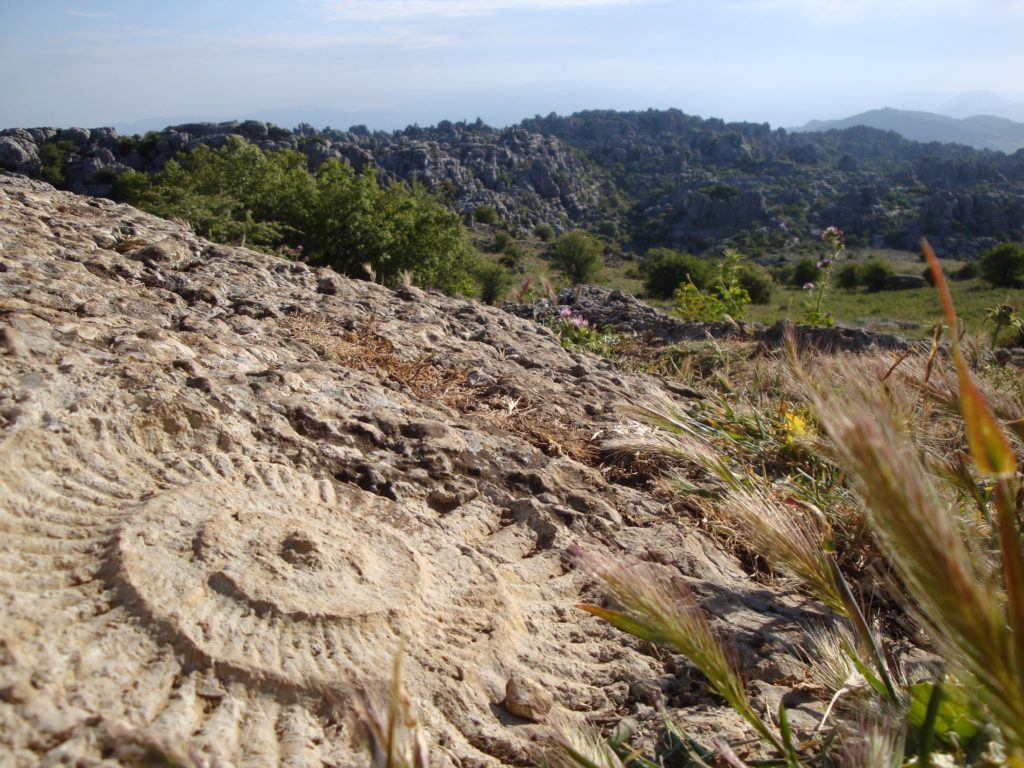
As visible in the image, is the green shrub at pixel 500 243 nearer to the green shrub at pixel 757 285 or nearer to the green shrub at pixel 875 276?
the green shrub at pixel 757 285

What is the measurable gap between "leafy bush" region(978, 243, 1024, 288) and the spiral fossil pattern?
49.3 meters

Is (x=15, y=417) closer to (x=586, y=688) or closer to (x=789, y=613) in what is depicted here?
(x=586, y=688)

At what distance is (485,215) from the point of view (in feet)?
239

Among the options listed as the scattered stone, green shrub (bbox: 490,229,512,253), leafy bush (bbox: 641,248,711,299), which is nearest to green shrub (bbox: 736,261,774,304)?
leafy bush (bbox: 641,248,711,299)

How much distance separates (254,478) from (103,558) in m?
0.58

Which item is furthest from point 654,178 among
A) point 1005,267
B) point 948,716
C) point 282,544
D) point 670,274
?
point 948,716

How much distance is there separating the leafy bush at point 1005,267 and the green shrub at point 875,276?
5.17 m

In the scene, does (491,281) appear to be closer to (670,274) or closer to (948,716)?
(670,274)

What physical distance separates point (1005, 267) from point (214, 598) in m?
50.5

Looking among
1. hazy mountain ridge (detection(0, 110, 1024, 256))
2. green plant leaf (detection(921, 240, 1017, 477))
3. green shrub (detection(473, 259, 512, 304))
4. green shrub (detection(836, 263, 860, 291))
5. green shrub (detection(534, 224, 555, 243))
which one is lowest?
green shrub (detection(836, 263, 860, 291))

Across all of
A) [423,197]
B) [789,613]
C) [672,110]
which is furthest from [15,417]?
[672,110]

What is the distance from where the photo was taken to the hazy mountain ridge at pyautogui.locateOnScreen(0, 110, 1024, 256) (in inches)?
2518

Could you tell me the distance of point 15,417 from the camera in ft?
6.91

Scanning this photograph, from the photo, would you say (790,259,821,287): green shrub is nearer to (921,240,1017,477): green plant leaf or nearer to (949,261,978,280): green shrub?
(949,261,978,280): green shrub
